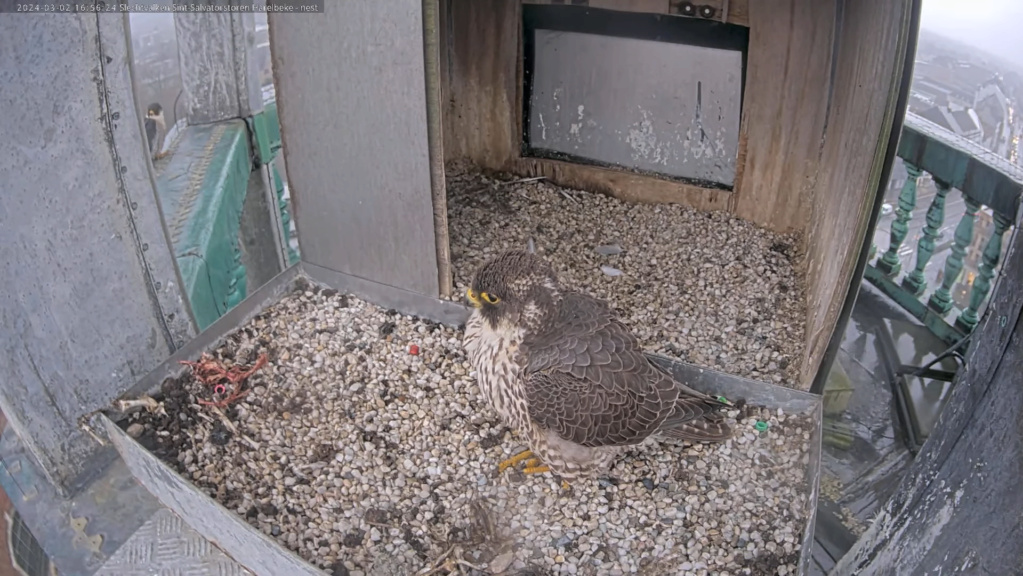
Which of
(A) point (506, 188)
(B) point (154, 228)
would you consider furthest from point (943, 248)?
(B) point (154, 228)

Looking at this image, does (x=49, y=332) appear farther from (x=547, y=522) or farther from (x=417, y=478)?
(x=547, y=522)

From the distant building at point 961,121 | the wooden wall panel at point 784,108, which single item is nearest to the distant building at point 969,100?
the distant building at point 961,121

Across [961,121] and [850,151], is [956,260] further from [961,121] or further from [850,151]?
[850,151]

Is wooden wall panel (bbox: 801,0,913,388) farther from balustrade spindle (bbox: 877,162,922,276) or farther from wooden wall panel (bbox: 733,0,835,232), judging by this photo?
balustrade spindle (bbox: 877,162,922,276)

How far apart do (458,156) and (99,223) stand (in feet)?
6.52

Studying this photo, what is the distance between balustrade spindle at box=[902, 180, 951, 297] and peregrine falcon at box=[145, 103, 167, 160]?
3.74 meters

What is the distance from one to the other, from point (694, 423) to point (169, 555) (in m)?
1.53

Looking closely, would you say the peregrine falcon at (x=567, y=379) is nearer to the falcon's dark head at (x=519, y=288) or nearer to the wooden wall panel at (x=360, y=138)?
the falcon's dark head at (x=519, y=288)

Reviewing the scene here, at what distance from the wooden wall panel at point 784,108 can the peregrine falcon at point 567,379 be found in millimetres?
1464

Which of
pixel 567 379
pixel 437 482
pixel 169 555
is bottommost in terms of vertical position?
pixel 169 555

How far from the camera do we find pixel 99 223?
2191 millimetres

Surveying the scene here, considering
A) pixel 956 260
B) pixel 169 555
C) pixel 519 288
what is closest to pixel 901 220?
pixel 956 260

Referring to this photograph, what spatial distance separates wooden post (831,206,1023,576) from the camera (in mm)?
1093

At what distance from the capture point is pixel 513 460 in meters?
2.10
